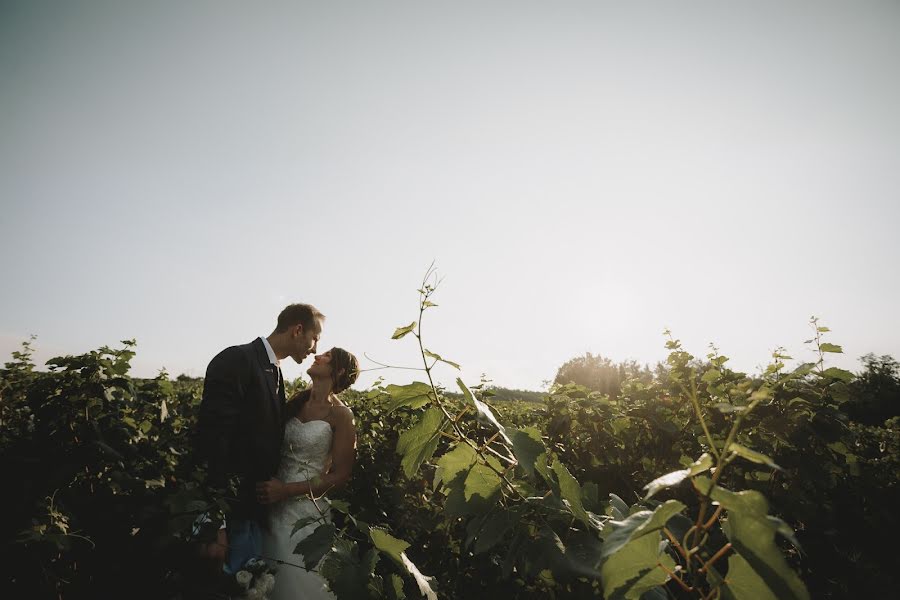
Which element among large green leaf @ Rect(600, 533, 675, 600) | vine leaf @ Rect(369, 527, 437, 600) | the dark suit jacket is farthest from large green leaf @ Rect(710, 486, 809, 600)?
the dark suit jacket

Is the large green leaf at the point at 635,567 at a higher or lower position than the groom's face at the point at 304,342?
lower

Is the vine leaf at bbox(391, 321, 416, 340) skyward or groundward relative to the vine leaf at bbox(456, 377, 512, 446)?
skyward

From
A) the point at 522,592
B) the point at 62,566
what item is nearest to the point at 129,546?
the point at 62,566

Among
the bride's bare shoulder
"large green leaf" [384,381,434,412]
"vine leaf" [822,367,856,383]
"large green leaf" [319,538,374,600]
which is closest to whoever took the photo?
"large green leaf" [384,381,434,412]

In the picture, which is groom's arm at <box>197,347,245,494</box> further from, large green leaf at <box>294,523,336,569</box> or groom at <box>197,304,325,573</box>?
large green leaf at <box>294,523,336,569</box>

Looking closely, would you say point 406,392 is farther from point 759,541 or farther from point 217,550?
point 217,550

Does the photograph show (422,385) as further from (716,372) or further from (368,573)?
(716,372)

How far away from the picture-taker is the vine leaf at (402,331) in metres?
1.13

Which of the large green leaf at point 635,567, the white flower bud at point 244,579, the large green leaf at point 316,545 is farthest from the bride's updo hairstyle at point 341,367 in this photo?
the large green leaf at point 635,567

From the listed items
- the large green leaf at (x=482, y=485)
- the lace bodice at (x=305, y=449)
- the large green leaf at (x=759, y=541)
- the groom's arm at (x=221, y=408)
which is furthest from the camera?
the lace bodice at (x=305, y=449)

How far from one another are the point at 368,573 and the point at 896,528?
17.9 ft

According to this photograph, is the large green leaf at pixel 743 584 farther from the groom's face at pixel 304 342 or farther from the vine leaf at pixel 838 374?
the groom's face at pixel 304 342

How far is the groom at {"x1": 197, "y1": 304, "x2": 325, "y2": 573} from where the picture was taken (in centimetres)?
309

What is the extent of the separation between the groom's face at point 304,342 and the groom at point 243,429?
0.51 meters
